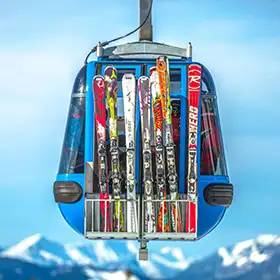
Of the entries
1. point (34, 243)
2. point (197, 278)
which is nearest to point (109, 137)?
point (197, 278)

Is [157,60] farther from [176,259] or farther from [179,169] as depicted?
[176,259]

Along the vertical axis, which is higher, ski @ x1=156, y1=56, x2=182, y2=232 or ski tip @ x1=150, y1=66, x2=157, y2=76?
ski tip @ x1=150, y1=66, x2=157, y2=76

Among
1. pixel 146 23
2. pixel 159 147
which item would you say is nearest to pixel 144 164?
pixel 159 147

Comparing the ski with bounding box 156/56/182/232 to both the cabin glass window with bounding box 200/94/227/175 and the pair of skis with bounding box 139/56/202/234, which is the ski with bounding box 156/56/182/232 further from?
the cabin glass window with bounding box 200/94/227/175

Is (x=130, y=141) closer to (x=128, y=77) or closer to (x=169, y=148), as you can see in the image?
(x=169, y=148)

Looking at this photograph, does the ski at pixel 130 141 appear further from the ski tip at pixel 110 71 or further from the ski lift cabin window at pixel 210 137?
the ski lift cabin window at pixel 210 137

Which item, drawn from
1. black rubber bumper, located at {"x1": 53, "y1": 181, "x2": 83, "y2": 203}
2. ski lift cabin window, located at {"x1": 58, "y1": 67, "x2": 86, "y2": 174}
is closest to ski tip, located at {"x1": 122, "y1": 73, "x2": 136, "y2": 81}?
ski lift cabin window, located at {"x1": 58, "y1": 67, "x2": 86, "y2": 174}
